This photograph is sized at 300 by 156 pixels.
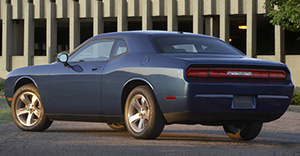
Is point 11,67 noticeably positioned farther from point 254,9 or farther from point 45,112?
point 45,112

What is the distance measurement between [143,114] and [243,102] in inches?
55.8

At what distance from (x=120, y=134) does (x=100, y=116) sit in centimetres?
79

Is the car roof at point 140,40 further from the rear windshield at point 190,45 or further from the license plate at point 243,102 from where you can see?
the license plate at point 243,102

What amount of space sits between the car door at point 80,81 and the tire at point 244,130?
2061mm

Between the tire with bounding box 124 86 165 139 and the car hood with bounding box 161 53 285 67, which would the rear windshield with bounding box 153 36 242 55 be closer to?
the car hood with bounding box 161 53 285 67

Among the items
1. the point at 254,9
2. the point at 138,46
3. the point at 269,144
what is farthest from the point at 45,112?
the point at 254,9

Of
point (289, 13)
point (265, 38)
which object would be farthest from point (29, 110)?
point (265, 38)

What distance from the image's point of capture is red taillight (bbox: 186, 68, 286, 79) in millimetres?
8555

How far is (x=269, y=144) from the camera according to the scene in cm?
935

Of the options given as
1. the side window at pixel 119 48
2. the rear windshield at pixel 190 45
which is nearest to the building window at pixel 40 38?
the side window at pixel 119 48

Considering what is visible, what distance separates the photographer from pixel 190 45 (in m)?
9.74

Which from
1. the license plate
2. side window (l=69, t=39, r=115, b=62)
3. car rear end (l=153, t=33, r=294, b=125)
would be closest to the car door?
side window (l=69, t=39, r=115, b=62)

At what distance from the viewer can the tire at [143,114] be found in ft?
29.3

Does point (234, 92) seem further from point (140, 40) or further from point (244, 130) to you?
point (140, 40)
